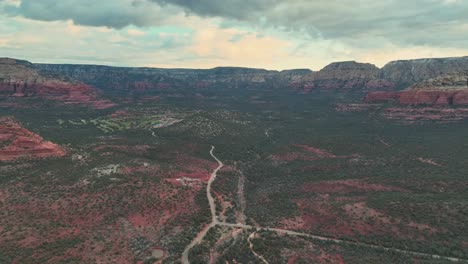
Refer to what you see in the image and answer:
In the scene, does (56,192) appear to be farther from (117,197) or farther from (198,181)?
(198,181)

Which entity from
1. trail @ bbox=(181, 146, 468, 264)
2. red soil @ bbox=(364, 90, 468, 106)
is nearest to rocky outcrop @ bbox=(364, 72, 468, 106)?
red soil @ bbox=(364, 90, 468, 106)

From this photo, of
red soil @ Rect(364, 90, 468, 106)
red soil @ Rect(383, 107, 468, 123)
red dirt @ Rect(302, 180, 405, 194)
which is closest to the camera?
red dirt @ Rect(302, 180, 405, 194)

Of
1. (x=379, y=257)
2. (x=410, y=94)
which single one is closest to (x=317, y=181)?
(x=379, y=257)

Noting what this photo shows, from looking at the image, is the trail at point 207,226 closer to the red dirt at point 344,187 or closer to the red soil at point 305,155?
the red dirt at point 344,187

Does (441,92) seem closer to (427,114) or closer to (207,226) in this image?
(427,114)

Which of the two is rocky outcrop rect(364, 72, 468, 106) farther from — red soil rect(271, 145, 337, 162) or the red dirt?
the red dirt
